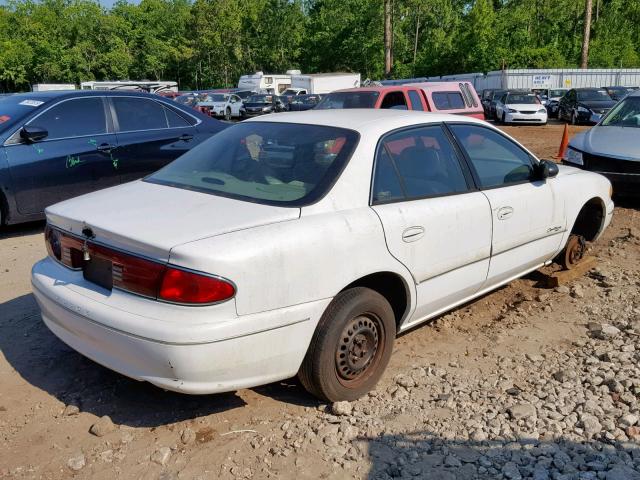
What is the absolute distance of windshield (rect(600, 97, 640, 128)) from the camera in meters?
8.80

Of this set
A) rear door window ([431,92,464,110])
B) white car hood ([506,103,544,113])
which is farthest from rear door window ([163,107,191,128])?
white car hood ([506,103,544,113])

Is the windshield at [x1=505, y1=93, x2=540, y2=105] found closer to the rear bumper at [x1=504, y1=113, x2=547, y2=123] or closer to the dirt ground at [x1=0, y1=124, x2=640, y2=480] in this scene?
the rear bumper at [x1=504, y1=113, x2=547, y2=123]

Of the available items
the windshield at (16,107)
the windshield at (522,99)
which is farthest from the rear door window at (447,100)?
the windshield at (522,99)

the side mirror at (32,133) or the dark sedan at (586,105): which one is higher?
the side mirror at (32,133)

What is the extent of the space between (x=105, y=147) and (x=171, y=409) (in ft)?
14.9

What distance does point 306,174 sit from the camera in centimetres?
344

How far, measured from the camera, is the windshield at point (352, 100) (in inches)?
455

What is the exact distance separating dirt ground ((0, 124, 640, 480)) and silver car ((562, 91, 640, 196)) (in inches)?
142

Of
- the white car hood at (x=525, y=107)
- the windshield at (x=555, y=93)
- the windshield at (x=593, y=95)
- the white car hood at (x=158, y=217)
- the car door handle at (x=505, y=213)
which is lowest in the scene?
the windshield at (x=555, y=93)

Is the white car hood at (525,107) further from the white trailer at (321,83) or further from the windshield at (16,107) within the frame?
the windshield at (16,107)

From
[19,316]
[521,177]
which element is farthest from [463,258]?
[19,316]

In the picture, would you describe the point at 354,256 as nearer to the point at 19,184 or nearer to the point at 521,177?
the point at 521,177

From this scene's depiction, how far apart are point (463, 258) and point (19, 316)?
3256mm

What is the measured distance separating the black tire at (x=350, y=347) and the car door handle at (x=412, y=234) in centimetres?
36
